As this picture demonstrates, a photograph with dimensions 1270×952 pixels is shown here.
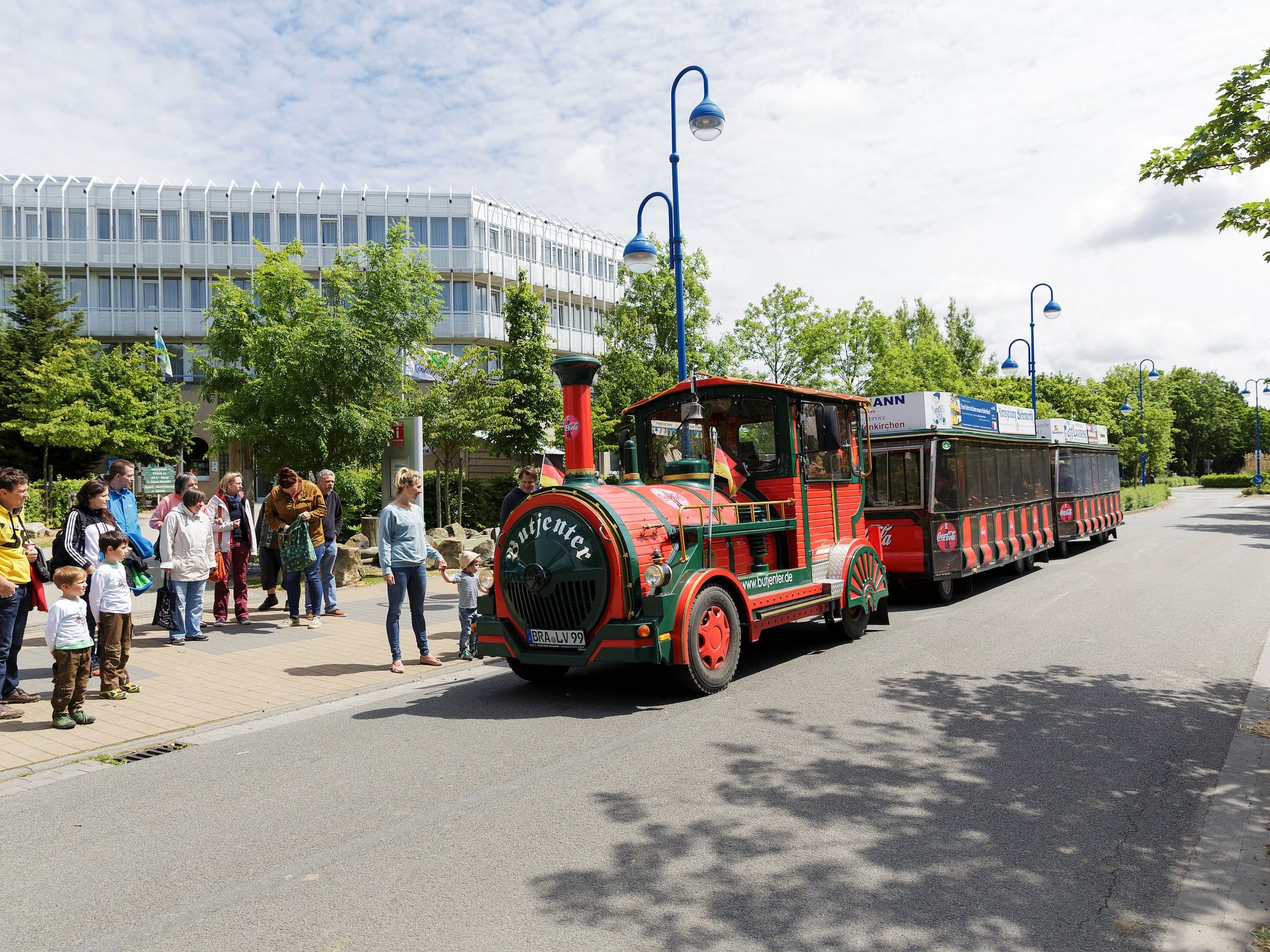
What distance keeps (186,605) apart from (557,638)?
505 cm

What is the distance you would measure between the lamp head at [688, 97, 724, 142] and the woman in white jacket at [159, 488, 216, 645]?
7790 millimetres

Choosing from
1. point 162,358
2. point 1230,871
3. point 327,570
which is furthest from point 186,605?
point 162,358

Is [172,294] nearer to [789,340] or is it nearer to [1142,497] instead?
[789,340]

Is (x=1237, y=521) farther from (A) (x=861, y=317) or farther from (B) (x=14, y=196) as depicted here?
(B) (x=14, y=196)

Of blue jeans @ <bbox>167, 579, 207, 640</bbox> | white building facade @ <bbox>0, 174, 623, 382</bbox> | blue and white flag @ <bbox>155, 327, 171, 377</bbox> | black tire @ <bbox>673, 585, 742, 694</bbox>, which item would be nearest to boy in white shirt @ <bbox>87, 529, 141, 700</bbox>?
blue jeans @ <bbox>167, 579, 207, 640</bbox>

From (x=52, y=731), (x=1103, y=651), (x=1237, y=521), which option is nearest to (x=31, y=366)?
(x=52, y=731)

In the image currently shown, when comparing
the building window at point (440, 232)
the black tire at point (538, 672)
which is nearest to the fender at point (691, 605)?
the black tire at point (538, 672)

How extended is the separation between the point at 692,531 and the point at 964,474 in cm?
756

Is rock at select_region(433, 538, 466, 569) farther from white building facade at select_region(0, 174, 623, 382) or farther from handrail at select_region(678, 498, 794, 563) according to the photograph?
Result: white building facade at select_region(0, 174, 623, 382)

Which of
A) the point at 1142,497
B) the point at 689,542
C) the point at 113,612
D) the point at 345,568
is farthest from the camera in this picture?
the point at 1142,497

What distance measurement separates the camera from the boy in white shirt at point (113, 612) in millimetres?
7164

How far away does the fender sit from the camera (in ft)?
22.2

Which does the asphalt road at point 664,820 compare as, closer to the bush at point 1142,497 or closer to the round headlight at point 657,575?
the round headlight at point 657,575

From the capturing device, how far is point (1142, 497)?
140ft
